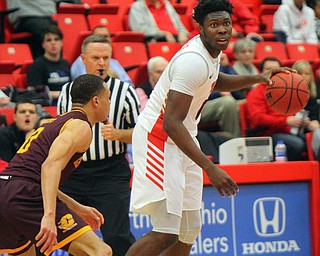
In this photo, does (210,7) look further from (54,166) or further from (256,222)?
(256,222)

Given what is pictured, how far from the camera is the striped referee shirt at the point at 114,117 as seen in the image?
632cm

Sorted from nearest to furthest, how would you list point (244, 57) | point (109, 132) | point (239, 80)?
point (239, 80)
point (109, 132)
point (244, 57)

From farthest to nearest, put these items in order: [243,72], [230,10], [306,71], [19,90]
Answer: [243,72], [306,71], [19,90], [230,10]

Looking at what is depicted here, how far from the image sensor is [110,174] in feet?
20.8

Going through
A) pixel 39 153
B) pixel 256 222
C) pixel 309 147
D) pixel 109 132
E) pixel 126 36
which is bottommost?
pixel 256 222

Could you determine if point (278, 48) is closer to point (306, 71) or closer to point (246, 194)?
point (306, 71)

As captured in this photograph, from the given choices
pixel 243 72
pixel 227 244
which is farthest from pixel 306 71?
pixel 227 244

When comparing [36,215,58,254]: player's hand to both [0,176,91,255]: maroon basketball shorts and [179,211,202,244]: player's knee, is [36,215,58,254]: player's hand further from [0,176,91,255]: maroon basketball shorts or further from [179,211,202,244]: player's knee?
[179,211,202,244]: player's knee

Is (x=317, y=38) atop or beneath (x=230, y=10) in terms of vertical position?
beneath

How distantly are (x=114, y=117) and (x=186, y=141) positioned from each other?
1.46 metres

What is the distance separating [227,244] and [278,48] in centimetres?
450

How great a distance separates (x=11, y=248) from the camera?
517cm

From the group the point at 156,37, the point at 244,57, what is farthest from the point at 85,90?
the point at 156,37

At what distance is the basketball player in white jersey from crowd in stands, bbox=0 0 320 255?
2.80ft
